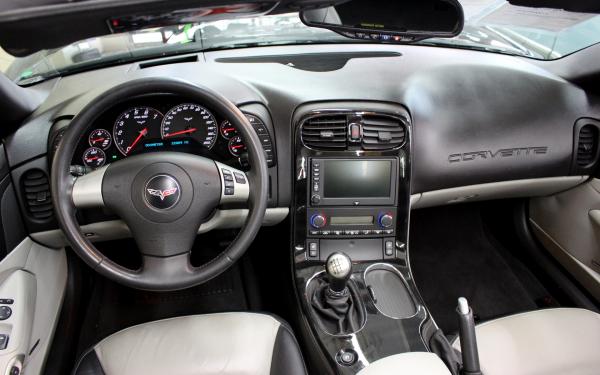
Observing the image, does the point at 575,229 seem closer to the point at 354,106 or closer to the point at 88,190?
the point at 354,106

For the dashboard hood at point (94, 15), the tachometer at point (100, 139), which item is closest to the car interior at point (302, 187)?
the tachometer at point (100, 139)

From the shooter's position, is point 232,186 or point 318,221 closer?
point 232,186

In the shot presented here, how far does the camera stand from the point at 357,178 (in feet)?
5.99

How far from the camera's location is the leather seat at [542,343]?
5.04 ft

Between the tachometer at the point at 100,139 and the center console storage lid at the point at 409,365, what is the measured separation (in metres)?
1.04

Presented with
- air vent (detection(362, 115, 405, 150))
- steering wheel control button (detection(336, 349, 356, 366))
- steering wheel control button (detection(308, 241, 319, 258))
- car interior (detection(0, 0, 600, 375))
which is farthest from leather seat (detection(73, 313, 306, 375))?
air vent (detection(362, 115, 405, 150))

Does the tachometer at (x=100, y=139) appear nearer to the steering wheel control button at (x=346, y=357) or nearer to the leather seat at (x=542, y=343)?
the steering wheel control button at (x=346, y=357)

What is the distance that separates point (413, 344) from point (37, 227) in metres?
1.29

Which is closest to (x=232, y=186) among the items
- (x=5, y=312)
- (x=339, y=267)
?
(x=339, y=267)

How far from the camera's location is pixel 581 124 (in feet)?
6.94

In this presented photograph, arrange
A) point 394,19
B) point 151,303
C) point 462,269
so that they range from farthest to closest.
A: point 462,269 → point 151,303 → point 394,19

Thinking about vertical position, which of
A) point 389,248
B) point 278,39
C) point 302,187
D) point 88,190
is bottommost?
point 389,248

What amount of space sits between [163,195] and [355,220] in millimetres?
760

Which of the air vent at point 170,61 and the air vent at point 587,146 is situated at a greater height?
the air vent at point 170,61
